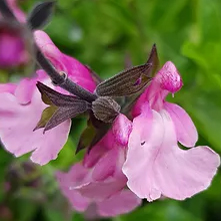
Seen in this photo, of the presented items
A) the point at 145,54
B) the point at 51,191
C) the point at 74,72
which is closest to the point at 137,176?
the point at 74,72


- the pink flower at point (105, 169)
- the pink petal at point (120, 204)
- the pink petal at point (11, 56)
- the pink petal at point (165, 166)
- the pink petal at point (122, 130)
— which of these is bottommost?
the pink petal at point (11, 56)

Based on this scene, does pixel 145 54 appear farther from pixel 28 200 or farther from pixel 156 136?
pixel 156 136

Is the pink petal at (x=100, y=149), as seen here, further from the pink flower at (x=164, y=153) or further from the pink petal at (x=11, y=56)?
the pink petal at (x=11, y=56)

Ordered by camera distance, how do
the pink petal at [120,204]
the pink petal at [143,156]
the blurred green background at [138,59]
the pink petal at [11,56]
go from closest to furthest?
the pink petal at [143,156] → the pink petal at [120,204] → the blurred green background at [138,59] → the pink petal at [11,56]

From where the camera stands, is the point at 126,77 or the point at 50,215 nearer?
the point at 126,77

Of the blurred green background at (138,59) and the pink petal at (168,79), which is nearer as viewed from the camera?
the pink petal at (168,79)

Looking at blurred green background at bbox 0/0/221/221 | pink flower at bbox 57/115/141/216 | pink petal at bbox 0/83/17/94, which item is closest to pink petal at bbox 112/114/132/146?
pink flower at bbox 57/115/141/216

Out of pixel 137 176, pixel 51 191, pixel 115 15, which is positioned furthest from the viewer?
pixel 115 15

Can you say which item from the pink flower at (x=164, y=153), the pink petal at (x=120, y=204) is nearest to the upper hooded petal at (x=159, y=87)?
the pink flower at (x=164, y=153)
